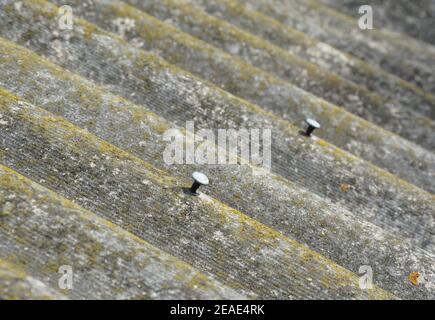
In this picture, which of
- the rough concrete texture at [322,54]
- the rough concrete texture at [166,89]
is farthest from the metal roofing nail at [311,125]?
the rough concrete texture at [322,54]

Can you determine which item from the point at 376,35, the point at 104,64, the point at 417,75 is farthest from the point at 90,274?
the point at 376,35

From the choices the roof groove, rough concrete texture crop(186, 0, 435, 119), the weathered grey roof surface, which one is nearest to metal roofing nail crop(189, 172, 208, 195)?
the weathered grey roof surface

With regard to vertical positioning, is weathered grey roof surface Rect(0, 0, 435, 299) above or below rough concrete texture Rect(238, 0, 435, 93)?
below

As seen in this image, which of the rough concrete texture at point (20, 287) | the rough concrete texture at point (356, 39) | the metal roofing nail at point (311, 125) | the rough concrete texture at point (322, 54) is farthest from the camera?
the rough concrete texture at point (356, 39)

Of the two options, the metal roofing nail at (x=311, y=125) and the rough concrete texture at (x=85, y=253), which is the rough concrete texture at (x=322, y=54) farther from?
the rough concrete texture at (x=85, y=253)

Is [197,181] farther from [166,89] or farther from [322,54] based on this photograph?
[322,54]

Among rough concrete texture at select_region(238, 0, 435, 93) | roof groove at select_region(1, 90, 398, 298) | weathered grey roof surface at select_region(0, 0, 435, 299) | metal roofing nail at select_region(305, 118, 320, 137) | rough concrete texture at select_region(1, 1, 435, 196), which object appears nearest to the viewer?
weathered grey roof surface at select_region(0, 0, 435, 299)

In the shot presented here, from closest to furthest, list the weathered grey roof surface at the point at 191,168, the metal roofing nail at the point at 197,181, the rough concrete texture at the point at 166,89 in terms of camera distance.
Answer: the weathered grey roof surface at the point at 191,168 < the metal roofing nail at the point at 197,181 < the rough concrete texture at the point at 166,89

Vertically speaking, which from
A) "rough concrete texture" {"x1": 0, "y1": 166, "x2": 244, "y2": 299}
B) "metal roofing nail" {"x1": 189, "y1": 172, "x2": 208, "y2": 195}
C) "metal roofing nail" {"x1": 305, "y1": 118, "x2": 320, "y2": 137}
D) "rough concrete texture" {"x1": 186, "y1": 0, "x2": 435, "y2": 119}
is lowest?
"rough concrete texture" {"x1": 0, "y1": 166, "x2": 244, "y2": 299}

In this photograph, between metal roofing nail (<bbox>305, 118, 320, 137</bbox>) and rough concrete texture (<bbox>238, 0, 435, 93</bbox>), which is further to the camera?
rough concrete texture (<bbox>238, 0, 435, 93</bbox>)

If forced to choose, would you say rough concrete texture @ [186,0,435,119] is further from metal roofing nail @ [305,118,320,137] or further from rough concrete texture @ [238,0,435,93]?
metal roofing nail @ [305,118,320,137]
